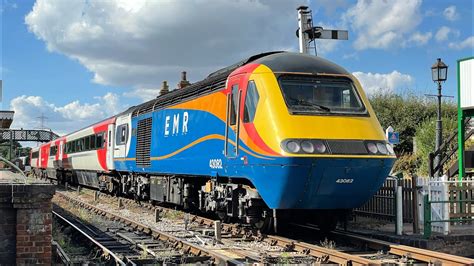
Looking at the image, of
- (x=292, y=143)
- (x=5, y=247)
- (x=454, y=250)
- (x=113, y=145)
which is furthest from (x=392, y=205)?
(x=113, y=145)

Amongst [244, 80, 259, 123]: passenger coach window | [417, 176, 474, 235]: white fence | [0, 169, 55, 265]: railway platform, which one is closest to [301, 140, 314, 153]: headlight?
[244, 80, 259, 123]: passenger coach window

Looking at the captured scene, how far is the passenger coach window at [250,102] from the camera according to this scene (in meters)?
9.74

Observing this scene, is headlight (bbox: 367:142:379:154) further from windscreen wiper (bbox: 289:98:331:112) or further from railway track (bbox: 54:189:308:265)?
railway track (bbox: 54:189:308:265)

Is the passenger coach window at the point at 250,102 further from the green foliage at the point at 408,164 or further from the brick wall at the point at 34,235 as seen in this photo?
the green foliage at the point at 408,164

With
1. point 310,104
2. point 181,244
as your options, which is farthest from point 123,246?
point 310,104

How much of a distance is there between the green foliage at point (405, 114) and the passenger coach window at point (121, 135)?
1638cm

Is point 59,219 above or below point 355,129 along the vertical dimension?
below

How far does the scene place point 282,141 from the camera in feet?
29.2

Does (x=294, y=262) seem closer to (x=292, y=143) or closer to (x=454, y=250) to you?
(x=292, y=143)

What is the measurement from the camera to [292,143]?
351 inches

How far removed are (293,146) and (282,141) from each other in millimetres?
198

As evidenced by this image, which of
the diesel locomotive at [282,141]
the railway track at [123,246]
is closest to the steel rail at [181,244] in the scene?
the railway track at [123,246]

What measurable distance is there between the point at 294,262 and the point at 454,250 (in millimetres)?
3650

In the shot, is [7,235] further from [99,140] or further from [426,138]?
[426,138]
